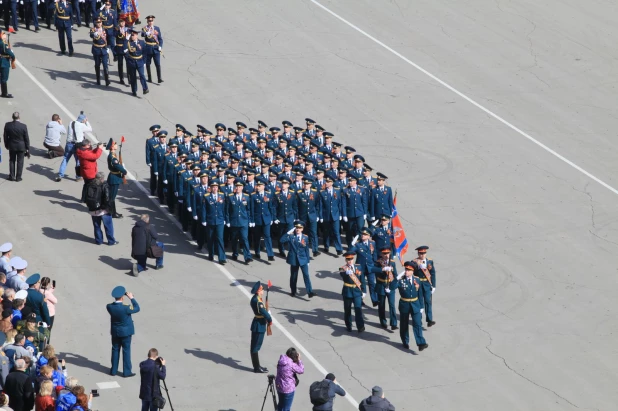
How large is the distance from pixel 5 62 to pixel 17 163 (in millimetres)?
4895

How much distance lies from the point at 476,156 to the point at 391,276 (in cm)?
946

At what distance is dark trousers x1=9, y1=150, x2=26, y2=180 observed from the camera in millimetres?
30188

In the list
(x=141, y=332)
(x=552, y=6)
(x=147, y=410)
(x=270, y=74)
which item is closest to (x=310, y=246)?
(x=141, y=332)

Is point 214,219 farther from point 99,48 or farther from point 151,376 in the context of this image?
point 99,48

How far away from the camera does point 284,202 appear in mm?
28391

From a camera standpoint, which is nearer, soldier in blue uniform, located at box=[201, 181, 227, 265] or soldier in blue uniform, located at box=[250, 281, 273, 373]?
soldier in blue uniform, located at box=[250, 281, 273, 373]

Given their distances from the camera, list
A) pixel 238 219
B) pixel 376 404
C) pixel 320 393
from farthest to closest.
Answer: pixel 238 219
pixel 320 393
pixel 376 404

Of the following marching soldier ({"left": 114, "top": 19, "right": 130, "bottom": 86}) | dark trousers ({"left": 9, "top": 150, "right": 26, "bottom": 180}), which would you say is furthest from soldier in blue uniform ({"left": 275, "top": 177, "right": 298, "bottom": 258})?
marching soldier ({"left": 114, "top": 19, "right": 130, "bottom": 86})

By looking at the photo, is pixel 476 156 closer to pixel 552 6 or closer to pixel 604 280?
pixel 604 280

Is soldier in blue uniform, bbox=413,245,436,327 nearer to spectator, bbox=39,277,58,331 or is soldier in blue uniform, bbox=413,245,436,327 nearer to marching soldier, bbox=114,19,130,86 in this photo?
spectator, bbox=39,277,58,331

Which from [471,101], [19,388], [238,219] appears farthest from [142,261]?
[471,101]

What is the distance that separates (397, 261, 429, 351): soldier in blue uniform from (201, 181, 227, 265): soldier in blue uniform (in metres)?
4.76

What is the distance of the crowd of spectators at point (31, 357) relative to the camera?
18.9 metres

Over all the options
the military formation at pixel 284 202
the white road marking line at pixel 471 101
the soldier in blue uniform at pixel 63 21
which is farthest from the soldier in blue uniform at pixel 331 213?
the soldier in blue uniform at pixel 63 21
